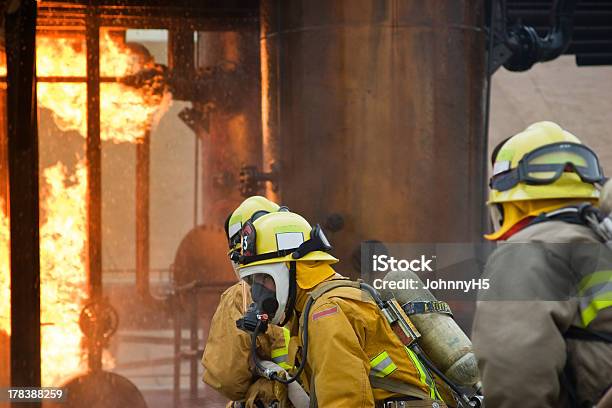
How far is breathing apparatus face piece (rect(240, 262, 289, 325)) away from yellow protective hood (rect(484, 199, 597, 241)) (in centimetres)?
114

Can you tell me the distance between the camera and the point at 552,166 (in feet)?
10.3

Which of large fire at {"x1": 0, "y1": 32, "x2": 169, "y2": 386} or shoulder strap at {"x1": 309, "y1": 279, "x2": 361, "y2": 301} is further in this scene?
large fire at {"x1": 0, "y1": 32, "x2": 169, "y2": 386}

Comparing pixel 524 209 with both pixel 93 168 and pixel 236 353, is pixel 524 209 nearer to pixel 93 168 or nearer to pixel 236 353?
pixel 236 353

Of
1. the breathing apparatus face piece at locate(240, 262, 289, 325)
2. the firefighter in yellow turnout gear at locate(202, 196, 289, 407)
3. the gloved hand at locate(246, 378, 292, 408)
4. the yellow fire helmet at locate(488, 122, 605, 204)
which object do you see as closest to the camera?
the yellow fire helmet at locate(488, 122, 605, 204)

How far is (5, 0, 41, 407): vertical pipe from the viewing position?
7551 millimetres

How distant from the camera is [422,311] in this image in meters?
4.12

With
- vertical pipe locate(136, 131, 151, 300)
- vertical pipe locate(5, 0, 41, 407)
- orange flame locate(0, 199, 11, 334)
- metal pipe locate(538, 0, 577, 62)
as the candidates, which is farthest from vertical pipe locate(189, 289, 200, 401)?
metal pipe locate(538, 0, 577, 62)

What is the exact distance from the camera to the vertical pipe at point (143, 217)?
29.8ft

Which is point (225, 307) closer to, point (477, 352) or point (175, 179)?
point (477, 352)

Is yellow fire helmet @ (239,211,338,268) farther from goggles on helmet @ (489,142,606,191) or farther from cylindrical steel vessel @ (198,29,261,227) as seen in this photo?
cylindrical steel vessel @ (198,29,261,227)

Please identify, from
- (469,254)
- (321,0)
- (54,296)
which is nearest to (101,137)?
(54,296)

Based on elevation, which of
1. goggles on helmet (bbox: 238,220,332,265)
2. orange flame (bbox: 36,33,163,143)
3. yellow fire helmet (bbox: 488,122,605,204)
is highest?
orange flame (bbox: 36,33,163,143)

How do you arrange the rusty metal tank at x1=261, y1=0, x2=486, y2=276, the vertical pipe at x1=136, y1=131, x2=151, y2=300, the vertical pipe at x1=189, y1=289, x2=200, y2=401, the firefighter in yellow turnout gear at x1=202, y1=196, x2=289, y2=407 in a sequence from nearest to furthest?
the firefighter in yellow turnout gear at x1=202, y1=196, x2=289, y2=407 → the rusty metal tank at x1=261, y1=0, x2=486, y2=276 → the vertical pipe at x1=189, y1=289, x2=200, y2=401 → the vertical pipe at x1=136, y1=131, x2=151, y2=300

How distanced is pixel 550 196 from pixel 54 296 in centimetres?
600
